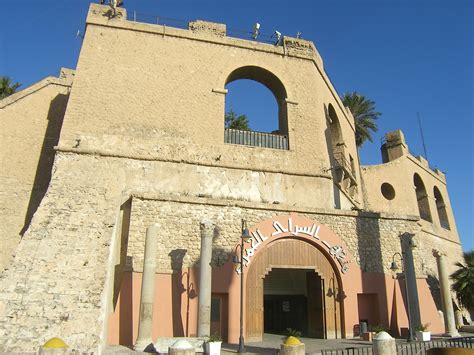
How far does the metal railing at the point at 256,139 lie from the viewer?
18.2 m

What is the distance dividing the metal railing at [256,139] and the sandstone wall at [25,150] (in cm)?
876

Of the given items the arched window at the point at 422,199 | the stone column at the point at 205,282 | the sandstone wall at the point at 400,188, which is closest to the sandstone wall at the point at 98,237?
the stone column at the point at 205,282

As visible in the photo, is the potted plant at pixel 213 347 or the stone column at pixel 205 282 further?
the stone column at pixel 205 282

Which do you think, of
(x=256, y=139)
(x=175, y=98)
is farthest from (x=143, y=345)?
(x=175, y=98)

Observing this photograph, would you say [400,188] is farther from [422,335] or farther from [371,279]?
[422,335]

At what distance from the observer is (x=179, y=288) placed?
1359 cm

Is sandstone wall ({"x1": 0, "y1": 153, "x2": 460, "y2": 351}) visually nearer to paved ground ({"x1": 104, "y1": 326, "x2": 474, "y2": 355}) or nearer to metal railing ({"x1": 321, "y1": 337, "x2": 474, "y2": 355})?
paved ground ({"x1": 104, "y1": 326, "x2": 474, "y2": 355})

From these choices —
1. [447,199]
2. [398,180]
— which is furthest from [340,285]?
[447,199]

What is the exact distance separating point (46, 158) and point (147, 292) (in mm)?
10337

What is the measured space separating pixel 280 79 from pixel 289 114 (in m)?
1.82

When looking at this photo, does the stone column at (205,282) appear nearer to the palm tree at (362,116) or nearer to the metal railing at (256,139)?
the metal railing at (256,139)

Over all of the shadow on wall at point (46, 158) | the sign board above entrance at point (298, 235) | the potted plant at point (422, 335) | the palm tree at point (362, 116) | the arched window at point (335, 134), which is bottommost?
the potted plant at point (422, 335)

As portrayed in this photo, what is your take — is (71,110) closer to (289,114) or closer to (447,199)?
(289,114)

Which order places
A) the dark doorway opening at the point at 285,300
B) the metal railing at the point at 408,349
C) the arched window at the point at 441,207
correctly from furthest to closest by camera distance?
the arched window at the point at 441,207 → the dark doorway opening at the point at 285,300 → the metal railing at the point at 408,349
